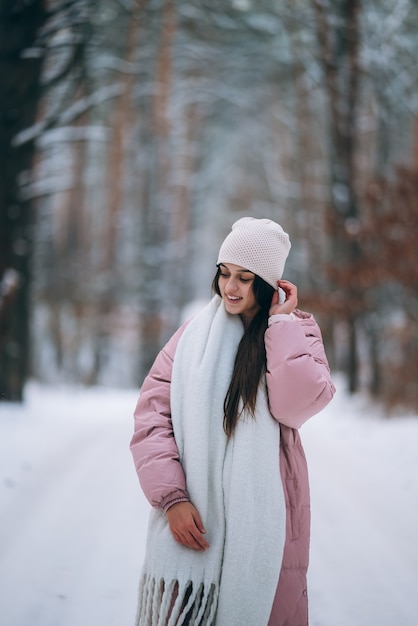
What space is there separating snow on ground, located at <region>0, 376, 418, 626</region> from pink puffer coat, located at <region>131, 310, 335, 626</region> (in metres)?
1.31

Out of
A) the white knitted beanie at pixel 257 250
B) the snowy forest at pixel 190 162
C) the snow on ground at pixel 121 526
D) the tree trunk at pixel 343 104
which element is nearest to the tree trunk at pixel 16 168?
the snowy forest at pixel 190 162

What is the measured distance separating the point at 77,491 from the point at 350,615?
9.58 feet

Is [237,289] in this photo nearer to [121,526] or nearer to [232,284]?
[232,284]

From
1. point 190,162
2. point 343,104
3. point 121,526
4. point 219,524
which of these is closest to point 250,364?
point 219,524

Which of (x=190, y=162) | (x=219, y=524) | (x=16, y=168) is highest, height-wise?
(x=190, y=162)

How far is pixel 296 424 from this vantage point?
7.34 feet

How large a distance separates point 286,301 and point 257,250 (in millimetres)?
192

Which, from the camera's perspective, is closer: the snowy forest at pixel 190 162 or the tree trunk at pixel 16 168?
the tree trunk at pixel 16 168

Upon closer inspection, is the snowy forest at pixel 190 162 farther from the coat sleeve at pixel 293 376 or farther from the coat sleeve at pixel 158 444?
the coat sleeve at pixel 293 376

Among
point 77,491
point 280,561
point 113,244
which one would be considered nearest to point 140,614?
point 280,561

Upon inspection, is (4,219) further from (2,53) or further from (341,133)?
(341,133)

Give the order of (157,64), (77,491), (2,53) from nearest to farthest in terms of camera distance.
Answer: (77,491), (2,53), (157,64)

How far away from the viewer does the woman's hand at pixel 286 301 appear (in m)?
2.31

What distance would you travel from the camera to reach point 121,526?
4.88 m
